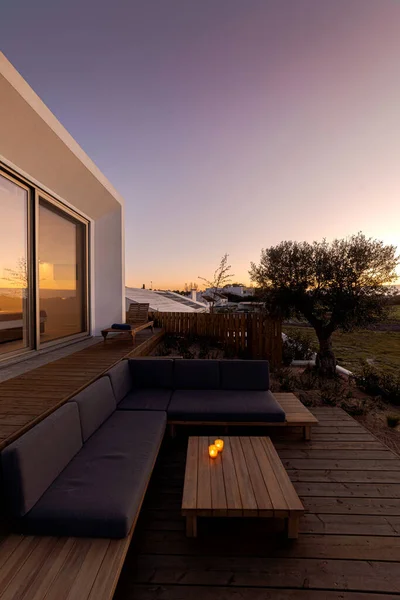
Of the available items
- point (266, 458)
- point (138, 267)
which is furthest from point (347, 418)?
point (138, 267)

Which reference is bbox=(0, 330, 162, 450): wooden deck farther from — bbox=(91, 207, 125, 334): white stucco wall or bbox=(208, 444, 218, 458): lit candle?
bbox=(91, 207, 125, 334): white stucco wall

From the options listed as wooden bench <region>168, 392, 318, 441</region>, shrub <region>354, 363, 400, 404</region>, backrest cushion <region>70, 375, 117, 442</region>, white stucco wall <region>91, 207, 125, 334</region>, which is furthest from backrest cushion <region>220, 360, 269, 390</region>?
white stucco wall <region>91, 207, 125, 334</region>

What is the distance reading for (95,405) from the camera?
258 centimetres

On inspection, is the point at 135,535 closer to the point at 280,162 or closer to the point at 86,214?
the point at 86,214

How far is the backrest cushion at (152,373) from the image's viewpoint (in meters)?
3.76

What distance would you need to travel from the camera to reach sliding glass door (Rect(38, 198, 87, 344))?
5.09 meters

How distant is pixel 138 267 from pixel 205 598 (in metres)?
13.9

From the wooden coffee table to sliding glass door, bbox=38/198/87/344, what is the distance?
415 centimetres

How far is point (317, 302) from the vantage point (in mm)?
6230

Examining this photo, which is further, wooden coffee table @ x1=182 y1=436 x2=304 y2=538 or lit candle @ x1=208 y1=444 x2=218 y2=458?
lit candle @ x1=208 y1=444 x2=218 y2=458

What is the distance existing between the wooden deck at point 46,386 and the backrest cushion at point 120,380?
29 cm

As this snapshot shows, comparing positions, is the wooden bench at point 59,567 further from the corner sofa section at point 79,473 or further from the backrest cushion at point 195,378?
the backrest cushion at point 195,378

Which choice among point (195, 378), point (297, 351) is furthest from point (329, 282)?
point (195, 378)

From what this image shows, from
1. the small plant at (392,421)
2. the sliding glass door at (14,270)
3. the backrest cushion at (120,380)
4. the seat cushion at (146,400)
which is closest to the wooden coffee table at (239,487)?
the seat cushion at (146,400)
